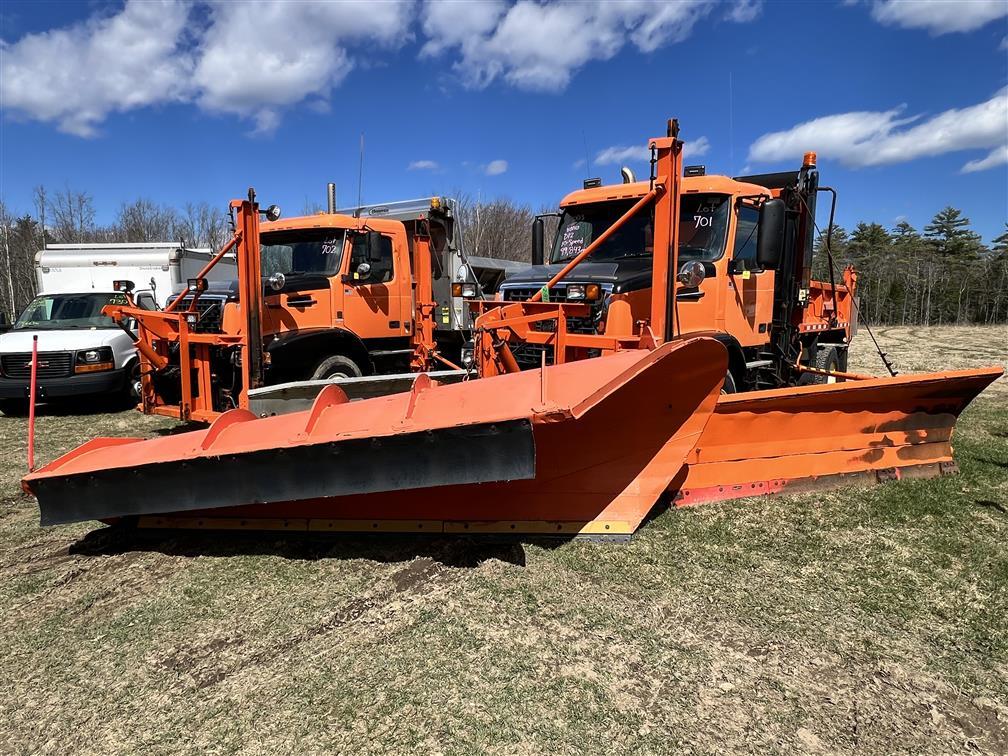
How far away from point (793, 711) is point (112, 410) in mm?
10348

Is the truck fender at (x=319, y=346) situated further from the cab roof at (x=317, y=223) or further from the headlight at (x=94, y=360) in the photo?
the headlight at (x=94, y=360)

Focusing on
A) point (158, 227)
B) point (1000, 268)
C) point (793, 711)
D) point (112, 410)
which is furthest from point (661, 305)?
point (158, 227)

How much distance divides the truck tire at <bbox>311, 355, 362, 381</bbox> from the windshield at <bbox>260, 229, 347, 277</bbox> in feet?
3.48

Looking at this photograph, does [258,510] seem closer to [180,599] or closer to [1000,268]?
[180,599]

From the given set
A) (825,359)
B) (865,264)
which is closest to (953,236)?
(865,264)

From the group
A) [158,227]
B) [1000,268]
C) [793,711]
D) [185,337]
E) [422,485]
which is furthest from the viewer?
[158,227]

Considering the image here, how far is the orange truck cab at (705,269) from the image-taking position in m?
5.22

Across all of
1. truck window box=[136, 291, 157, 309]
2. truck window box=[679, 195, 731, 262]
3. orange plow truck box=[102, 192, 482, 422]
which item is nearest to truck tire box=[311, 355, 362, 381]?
orange plow truck box=[102, 192, 482, 422]

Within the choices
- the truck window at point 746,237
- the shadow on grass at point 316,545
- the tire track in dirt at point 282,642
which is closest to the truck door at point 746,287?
the truck window at point 746,237

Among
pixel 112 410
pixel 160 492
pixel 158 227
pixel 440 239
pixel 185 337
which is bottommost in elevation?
pixel 112 410

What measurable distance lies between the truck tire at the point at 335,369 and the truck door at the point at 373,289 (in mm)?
469

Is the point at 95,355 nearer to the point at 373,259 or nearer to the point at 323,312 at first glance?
the point at 323,312

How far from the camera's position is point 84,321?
34.3ft

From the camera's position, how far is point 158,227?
130 feet
